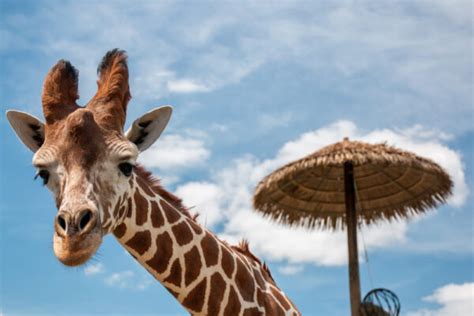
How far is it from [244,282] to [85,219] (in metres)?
1.84

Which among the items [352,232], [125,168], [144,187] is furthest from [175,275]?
[352,232]

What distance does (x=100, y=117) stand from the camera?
395 centimetres

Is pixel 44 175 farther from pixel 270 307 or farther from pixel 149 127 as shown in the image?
pixel 270 307

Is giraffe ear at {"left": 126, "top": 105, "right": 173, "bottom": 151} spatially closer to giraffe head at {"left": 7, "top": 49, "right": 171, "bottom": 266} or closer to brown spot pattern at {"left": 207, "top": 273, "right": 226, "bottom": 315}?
giraffe head at {"left": 7, "top": 49, "right": 171, "bottom": 266}

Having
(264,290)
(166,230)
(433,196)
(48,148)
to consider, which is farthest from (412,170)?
(48,148)

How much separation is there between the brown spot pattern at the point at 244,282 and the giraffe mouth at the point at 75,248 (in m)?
1.67

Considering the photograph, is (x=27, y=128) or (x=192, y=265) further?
(x=192, y=265)

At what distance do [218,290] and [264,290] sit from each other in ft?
1.84

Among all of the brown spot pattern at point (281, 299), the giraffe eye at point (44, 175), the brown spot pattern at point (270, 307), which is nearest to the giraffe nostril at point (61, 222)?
the giraffe eye at point (44, 175)

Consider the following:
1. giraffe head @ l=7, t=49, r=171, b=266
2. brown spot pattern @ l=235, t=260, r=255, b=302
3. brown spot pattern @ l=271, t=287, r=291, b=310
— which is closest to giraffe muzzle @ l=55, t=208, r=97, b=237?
giraffe head @ l=7, t=49, r=171, b=266

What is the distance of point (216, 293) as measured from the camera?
15.1ft

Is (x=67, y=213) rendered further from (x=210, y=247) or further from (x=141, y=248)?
(x=210, y=247)

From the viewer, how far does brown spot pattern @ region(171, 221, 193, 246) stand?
14.8 ft

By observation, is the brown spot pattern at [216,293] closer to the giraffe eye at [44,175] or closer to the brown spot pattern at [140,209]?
the brown spot pattern at [140,209]
